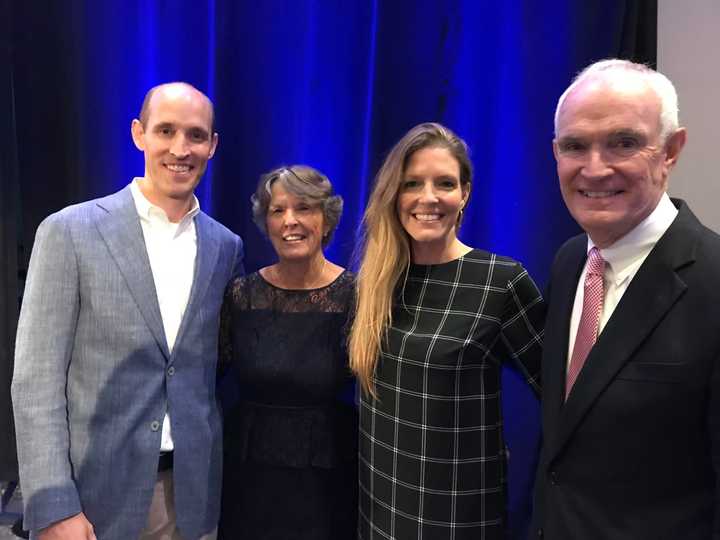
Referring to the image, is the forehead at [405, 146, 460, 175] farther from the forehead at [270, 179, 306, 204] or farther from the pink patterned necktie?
the pink patterned necktie

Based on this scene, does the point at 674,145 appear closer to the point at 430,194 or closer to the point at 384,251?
the point at 430,194

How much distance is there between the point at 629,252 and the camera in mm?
1060

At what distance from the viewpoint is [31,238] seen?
2.02m

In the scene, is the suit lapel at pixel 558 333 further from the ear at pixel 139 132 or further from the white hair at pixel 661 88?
the ear at pixel 139 132

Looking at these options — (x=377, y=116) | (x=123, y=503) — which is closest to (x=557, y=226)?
(x=377, y=116)

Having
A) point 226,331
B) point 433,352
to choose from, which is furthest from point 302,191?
point 433,352

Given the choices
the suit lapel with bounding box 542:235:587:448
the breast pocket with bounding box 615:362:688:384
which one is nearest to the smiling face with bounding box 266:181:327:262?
the suit lapel with bounding box 542:235:587:448

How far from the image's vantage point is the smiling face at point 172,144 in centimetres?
145

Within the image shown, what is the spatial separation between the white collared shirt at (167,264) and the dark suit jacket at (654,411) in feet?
3.18

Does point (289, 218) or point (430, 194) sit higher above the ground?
point (430, 194)

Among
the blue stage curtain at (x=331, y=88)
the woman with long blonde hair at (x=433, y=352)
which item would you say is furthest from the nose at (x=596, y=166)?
the blue stage curtain at (x=331, y=88)

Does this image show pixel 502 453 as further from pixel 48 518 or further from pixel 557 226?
pixel 48 518

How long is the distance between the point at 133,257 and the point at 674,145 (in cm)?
122

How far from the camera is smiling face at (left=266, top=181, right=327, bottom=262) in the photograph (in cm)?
160
